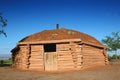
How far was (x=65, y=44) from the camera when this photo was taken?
2270 centimetres

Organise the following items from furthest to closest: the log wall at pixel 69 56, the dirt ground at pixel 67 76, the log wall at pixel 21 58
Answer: the log wall at pixel 21 58
the log wall at pixel 69 56
the dirt ground at pixel 67 76

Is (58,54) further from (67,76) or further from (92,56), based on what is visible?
(67,76)

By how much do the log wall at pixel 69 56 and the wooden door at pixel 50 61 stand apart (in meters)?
0.64

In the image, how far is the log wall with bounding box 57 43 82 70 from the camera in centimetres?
2216

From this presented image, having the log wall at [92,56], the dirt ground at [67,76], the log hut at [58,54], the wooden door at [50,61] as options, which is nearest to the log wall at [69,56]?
the log hut at [58,54]

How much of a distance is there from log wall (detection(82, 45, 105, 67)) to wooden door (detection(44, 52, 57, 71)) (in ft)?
10.2

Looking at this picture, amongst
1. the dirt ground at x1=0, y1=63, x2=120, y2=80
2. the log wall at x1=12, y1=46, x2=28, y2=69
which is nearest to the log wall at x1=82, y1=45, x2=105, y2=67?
the dirt ground at x1=0, y1=63, x2=120, y2=80

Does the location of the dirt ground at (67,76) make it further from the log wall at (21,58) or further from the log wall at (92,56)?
the log wall at (21,58)

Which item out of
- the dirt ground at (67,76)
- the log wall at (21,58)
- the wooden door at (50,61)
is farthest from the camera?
the log wall at (21,58)

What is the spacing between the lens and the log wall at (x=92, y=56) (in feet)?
76.7

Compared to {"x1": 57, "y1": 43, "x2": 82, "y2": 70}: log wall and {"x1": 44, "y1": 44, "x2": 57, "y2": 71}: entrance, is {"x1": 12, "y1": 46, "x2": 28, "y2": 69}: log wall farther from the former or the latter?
{"x1": 57, "y1": 43, "x2": 82, "y2": 70}: log wall

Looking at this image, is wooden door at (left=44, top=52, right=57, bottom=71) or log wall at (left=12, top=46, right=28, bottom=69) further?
log wall at (left=12, top=46, right=28, bottom=69)

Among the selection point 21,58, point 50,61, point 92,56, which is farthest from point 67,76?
point 21,58

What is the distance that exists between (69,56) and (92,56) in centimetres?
363
